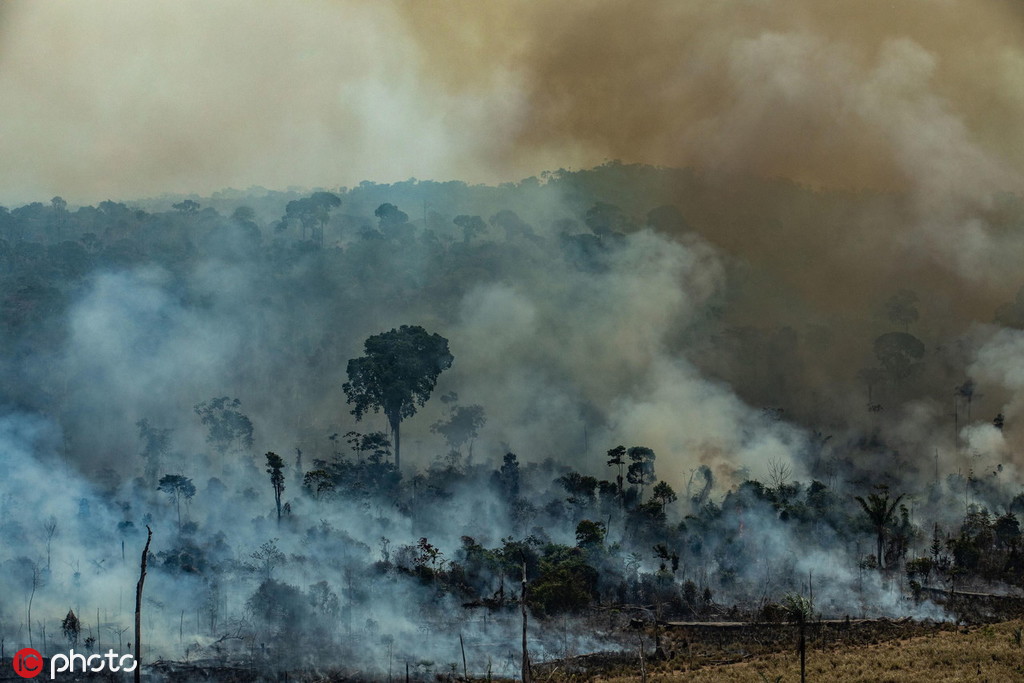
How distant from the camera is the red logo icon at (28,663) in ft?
133

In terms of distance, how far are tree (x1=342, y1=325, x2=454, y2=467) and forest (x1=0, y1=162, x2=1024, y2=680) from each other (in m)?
0.27

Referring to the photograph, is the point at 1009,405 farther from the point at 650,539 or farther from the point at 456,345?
the point at 456,345

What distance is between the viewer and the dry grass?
124ft

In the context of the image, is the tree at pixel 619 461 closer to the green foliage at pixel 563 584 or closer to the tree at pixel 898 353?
the green foliage at pixel 563 584

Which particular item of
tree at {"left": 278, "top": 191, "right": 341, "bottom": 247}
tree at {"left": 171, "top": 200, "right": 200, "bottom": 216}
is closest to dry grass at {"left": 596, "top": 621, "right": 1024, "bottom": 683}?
tree at {"left": 278, "top": 191, "right": 341, "bottom": 247}

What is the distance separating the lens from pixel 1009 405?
3361 inches

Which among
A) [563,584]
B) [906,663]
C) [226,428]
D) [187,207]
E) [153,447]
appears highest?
[187,207]

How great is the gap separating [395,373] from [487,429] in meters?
12.6

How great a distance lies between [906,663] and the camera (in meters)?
39.8

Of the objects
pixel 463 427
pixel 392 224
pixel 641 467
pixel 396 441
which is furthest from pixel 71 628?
pixel 392 224

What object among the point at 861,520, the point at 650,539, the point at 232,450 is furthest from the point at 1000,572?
the point at 232,450

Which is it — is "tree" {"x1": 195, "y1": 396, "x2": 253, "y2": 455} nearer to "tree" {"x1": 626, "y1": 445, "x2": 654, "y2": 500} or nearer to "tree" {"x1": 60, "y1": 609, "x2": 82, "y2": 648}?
"tree" {"x1": 626, "y1": 445, "x2": 654, "y2": 500}

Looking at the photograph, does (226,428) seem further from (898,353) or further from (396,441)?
(898,353)

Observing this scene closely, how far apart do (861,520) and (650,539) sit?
42.4 ft
